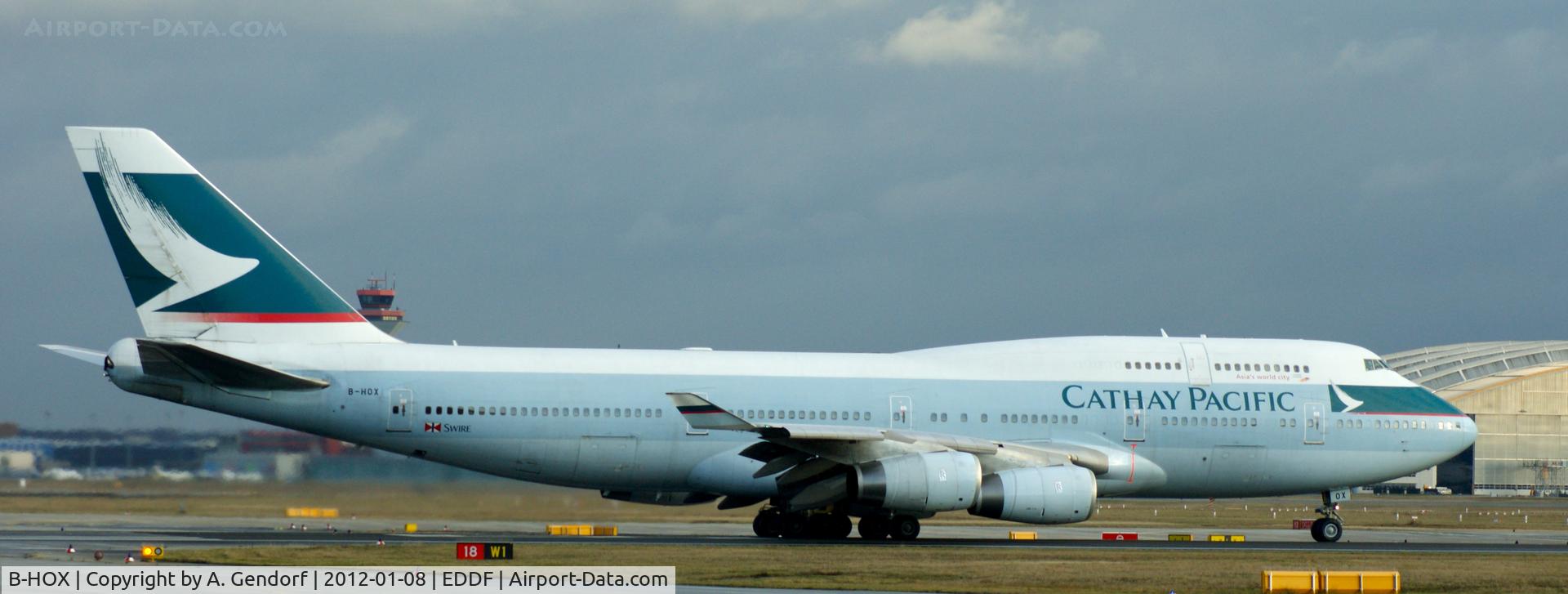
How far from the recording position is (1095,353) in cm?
3088

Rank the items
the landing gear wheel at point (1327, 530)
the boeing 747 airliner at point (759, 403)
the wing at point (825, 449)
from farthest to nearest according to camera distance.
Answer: the landing gear wheel at point (1327, 530) → the boeing 747 airliner at point (759, 403) → the wing at point (825, 449)

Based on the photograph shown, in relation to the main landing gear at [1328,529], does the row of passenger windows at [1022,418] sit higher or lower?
higher

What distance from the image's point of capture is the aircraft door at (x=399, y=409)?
2733 centimetres

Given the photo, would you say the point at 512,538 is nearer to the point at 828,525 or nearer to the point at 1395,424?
the point at 828,525

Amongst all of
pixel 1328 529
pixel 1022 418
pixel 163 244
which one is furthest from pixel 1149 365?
pixel 163 244

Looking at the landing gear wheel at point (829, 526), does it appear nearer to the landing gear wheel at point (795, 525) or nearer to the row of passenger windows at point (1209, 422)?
the landing gear wheel at point (795, 525)

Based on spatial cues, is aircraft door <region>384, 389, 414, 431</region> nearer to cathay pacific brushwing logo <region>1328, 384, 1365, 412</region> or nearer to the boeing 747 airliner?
the boeing 747 airliner

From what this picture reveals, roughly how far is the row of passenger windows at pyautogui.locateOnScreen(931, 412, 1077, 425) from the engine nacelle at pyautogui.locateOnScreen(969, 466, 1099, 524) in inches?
102

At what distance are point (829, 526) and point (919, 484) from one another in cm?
280

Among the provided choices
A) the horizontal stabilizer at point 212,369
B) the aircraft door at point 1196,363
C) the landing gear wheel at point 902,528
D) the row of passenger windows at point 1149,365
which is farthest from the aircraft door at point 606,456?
the aircraft door at point 1196,363

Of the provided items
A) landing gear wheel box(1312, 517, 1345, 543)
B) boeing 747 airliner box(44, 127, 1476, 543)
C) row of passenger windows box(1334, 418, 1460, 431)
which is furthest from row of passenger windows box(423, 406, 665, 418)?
row of passenger windows box(1334, 418, 1460, 431)

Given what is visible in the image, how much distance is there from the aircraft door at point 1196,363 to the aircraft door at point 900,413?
5558 millimetres

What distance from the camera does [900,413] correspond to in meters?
29.3

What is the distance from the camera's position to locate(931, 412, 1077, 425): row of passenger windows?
2961 centimetres
